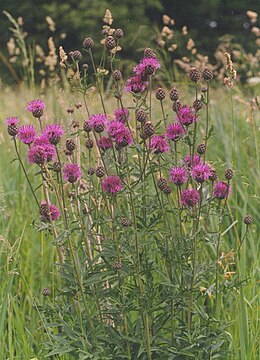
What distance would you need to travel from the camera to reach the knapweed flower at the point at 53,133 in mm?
1352

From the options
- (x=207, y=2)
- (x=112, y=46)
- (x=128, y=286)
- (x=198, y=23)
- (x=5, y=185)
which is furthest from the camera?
(x=198, y=23)

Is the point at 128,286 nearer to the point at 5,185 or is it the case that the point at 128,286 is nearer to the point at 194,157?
the point at 194,157

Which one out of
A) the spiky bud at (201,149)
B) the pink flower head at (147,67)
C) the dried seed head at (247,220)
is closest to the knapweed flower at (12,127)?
the pink flower head at (147,67)

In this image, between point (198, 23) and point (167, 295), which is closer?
point (167, 295)

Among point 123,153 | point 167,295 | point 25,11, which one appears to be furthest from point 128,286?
point 25,11

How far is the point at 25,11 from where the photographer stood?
570 inches

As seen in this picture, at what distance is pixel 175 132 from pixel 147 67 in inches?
5.8

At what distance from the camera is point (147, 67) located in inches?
53.9

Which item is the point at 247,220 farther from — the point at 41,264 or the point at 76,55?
the point at 41,264

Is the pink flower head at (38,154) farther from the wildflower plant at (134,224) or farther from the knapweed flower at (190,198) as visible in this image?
the knapweed flower at (190,198)

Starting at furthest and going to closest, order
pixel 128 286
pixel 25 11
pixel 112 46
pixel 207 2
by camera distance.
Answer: pixel 207 2, pixel 25 11, pixel 128 286, pixel 112 46

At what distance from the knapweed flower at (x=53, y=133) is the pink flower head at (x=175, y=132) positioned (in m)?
0.22

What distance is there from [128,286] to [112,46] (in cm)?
51

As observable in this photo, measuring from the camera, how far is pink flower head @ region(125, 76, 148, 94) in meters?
1.38
